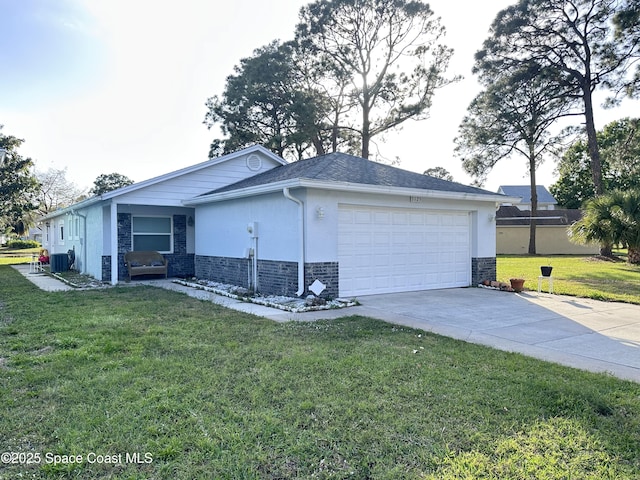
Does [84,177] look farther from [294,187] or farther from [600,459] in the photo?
[600,459]

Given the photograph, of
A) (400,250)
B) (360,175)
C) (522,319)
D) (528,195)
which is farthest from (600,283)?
(528,195)

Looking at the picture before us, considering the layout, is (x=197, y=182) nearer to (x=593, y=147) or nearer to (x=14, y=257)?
(x=593, y=147)

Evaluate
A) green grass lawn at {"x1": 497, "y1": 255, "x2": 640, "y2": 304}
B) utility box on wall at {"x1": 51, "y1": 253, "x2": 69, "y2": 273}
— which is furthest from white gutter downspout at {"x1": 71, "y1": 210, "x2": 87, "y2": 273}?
green grass lawn at {"x1": 497, "y1": 255, "x2": 640, "y2": 304}

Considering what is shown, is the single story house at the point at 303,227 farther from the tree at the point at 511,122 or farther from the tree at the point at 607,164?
the tree at the point at 511,122

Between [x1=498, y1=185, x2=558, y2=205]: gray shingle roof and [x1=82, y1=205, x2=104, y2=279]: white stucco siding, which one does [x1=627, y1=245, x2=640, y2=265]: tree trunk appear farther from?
[x1=498, y1=185, x2=558, y2=205]: gray shingle roof

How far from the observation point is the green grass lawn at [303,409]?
281 cm

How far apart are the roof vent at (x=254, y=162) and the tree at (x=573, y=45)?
15.9m

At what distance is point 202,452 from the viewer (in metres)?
2.93

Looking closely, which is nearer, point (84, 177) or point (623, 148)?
point (623, 148)

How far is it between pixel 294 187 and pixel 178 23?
5.80 m

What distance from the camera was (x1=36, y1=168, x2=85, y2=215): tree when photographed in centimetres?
4491

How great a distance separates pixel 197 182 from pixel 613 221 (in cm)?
1600

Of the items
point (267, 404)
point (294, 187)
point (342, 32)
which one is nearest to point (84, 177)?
point (342, 32)

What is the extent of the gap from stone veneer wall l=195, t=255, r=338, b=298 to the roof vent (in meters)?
3.73
